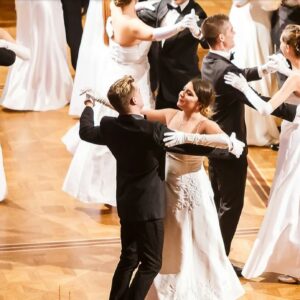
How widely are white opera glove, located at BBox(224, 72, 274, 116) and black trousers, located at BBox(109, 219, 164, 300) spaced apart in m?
0.92

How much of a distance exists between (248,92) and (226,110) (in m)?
0.21

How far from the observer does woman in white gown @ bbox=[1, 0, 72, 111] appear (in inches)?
322

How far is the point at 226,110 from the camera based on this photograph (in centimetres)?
520

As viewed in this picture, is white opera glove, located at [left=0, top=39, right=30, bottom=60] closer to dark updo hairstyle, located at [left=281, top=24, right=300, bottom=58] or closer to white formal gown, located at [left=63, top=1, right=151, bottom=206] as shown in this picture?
white formal gown, located at [left=63, top=1, right=151, bottom=206]

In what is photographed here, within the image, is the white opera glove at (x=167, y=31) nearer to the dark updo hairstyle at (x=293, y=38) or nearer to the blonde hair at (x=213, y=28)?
the blonde hair at (x=213, y=28)

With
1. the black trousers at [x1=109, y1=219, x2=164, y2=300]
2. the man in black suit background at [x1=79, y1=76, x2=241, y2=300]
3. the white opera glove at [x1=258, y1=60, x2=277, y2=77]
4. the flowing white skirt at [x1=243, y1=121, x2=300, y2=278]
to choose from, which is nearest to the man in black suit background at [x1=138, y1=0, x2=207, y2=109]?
the white opera glove at [x1=258, y1=60, x2=277, y2=77]

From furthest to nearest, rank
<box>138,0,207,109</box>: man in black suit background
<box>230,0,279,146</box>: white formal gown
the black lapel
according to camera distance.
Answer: <box>230,0,279,146</box>: white formal gown, the black lapel, <box>138,0,207,109</box>: man in black suit background

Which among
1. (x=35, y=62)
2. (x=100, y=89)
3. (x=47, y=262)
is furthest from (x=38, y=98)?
(x=47, y=262)

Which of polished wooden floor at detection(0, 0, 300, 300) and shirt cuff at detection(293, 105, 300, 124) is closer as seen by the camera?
shirt cuff at detection(293, 105, 300, 124)

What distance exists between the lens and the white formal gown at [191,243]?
15.4 feet

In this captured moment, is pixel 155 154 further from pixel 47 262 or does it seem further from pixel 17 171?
pixel 17 171

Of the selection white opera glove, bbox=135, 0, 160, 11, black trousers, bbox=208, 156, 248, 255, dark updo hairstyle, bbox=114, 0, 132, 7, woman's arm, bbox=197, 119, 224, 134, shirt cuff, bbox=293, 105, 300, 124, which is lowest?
black trousers, bbox=208, 156, 248, 255

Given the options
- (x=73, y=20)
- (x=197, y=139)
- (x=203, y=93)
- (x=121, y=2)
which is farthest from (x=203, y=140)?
(x=73, y=20)

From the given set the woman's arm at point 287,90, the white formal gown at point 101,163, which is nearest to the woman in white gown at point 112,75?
the white formal gown at point 101,163
